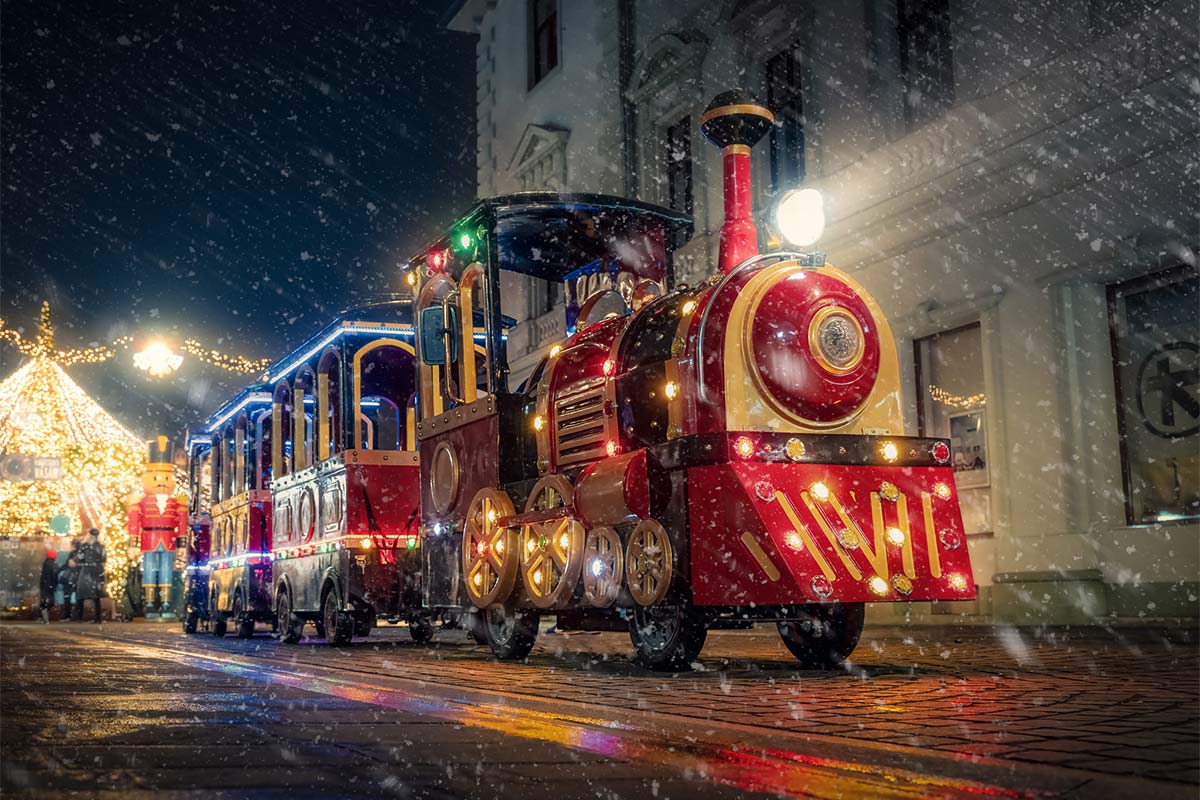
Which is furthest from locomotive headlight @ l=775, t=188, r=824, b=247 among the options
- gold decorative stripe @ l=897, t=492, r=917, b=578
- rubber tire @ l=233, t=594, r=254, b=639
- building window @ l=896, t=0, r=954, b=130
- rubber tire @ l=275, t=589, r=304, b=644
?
rubber tire @ l=233, t=594, r=254, b=639

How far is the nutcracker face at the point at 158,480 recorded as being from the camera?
2431 centimetres

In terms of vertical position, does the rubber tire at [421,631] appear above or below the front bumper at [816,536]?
below

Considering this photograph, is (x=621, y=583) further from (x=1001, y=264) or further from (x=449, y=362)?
(x=1001, y=264)

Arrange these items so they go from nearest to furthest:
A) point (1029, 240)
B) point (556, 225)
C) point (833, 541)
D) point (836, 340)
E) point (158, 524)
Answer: point (833, 541) → point (836, 340) → point (556, 225) → point (1029, 240) → point (158, 524)

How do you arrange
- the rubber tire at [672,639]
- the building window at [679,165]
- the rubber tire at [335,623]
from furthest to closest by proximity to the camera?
1. the building window at [679,165]
2. the rubber tire at [335,623]
3. the rubber tire at [672,639]

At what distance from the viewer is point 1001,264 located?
12016 millimetres

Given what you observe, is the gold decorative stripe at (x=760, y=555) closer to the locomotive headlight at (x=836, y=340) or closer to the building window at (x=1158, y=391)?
the locomotive headlight at (x=836, y=340)

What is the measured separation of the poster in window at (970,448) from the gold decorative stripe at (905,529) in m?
6.36

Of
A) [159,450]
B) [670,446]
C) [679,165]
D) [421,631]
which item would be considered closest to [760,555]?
[670,446]

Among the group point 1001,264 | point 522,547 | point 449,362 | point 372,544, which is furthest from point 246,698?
point 1001,264

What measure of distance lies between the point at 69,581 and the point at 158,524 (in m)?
1.91

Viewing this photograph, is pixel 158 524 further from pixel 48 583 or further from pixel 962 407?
pixel 962 407

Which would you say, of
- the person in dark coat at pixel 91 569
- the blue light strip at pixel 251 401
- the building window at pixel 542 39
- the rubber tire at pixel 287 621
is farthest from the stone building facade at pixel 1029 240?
the person in dark coat at pixel 91 569

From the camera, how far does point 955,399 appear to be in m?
13.1
